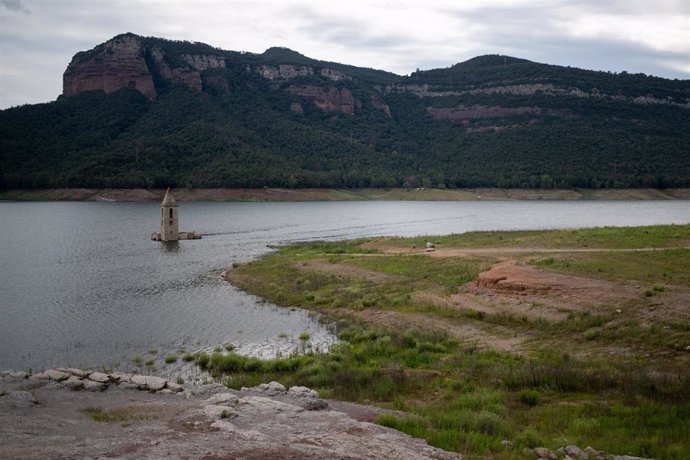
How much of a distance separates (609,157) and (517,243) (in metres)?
119

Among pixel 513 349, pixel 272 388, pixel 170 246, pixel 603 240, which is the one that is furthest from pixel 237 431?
pixel 170 246

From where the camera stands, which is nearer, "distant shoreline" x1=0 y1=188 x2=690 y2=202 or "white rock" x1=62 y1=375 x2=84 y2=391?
"white rock" x1=62 y1=375 x2=84 y2=391

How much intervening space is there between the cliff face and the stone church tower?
14246 cm

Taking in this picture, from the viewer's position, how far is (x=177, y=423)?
37.9 feet

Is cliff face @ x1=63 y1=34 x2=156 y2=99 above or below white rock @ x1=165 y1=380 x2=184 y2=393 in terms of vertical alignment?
above

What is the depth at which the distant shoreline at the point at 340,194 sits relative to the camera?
4326 inches

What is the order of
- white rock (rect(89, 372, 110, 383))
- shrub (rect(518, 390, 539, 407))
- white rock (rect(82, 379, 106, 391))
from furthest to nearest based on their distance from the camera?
white rock (rect(89, 372, 110, 383))
white rock (rect(82, 379, 106, 391))
shrub (rect(518, 390, 539, 407))

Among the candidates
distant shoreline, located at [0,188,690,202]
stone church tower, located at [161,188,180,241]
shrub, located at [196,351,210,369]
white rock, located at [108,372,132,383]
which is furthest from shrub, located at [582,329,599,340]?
distant shoreline, located at [0,188,690,202]

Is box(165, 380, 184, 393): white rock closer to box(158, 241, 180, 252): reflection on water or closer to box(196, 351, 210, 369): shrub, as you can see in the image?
box(196, 351, 210, 369): shrub

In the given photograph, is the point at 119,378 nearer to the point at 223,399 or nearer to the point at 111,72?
the point at 223,399

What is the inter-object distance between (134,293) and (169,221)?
89.4 feet

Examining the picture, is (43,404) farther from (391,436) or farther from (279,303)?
(279,303)

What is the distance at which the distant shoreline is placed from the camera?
360ft

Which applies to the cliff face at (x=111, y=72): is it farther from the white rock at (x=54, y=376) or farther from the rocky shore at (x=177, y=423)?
the rocky shore at (x=177, y=423)
